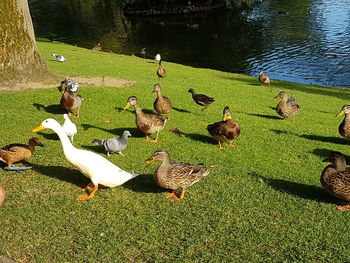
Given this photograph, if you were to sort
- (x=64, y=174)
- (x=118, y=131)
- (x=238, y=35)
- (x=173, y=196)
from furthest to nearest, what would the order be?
(x=238, y=35) < (x=118, y=131) < (x=64, y=174) < (x=173, y=196)

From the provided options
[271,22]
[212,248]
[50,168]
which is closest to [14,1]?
[50,168]

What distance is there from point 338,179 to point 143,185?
372 centimetres

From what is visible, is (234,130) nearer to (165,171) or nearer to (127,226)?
(165,171)

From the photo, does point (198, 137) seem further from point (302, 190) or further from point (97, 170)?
point (97, 170)

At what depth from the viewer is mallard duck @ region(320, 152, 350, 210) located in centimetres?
759

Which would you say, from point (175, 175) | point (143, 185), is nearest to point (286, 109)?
point (143, 185)

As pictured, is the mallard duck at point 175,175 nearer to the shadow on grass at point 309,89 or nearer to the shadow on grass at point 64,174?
the shadow on grass at point 64,174

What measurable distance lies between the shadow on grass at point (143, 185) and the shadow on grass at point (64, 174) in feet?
2.99

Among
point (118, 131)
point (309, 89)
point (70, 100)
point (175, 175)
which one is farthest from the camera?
point (309, 89)

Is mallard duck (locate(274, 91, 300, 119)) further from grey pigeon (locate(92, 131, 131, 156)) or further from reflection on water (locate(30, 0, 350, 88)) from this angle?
reflection on water (locate(30, 0, 350, 88))

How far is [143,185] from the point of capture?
8.57 meters

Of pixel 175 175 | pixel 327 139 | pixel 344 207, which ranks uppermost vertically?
pixel 175 175

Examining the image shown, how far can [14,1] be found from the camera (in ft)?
50.0

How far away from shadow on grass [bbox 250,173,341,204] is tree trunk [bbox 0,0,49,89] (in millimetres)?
10228
